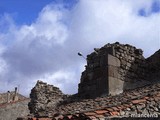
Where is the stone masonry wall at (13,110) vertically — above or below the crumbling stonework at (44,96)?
above

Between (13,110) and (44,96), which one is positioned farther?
(13,110)

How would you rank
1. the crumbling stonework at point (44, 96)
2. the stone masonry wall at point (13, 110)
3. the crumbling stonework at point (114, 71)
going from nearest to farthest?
1. the crumbling stonework at point (114, 71)
2. the crumbling stonework at point (44, 96)
3. the stone masonry wall at point (13, 110)

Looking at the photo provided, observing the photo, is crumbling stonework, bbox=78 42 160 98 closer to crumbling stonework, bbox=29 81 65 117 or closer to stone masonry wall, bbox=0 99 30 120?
crumbling stonework, bbox=29 81 65 117

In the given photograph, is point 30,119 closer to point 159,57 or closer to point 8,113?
point 159,57

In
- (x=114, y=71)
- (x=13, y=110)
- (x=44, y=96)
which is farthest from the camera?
(x=13, y=110)

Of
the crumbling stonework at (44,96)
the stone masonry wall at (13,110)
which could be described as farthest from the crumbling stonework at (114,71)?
the stone masonry wall at (13,110)

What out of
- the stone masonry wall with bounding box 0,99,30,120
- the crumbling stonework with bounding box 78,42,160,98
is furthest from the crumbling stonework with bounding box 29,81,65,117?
the stone masonry wall with bounding box 0,99,30,120

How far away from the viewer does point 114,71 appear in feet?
38.8

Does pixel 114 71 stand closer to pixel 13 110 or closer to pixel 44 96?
pixel 44 96

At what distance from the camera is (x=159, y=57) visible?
11859mm

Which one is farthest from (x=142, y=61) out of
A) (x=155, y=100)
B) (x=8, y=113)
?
(x=8, y=113)

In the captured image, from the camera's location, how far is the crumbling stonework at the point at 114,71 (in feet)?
38.4

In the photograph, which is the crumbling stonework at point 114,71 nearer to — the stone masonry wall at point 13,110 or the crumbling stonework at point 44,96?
the crumbling stonework at point 44,96

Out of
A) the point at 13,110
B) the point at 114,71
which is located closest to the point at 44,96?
the point at 114,71
